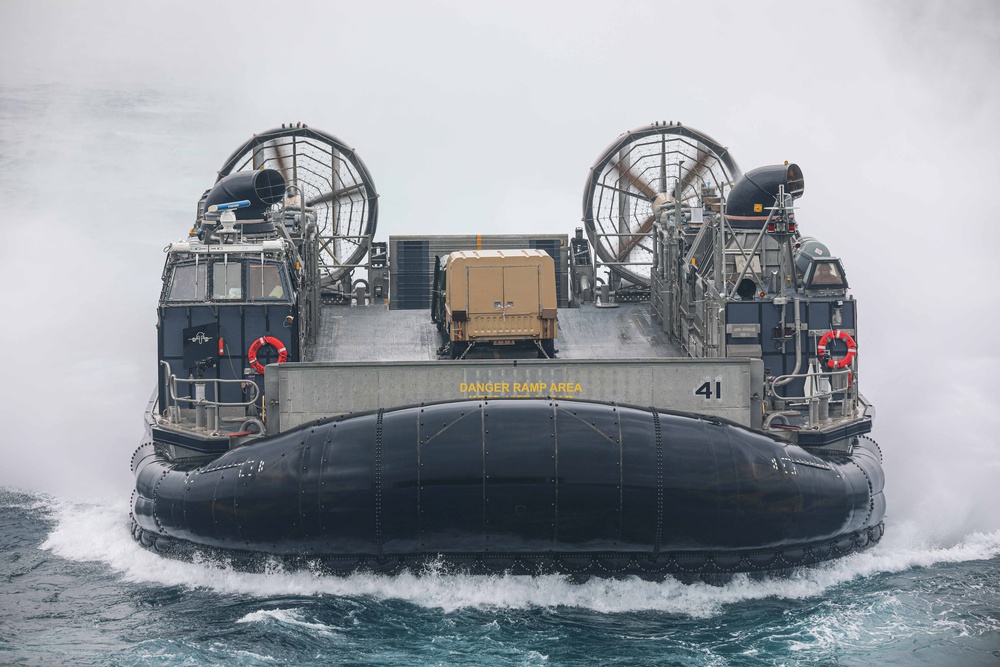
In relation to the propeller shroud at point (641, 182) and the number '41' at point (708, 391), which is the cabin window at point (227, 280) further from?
the propeller shroud at point (641, 182)

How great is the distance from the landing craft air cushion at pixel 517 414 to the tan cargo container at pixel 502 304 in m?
0.03

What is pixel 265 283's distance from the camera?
738 inches

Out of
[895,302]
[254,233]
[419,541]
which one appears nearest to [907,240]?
[895,302]

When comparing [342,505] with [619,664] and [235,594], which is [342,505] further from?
[619,664]

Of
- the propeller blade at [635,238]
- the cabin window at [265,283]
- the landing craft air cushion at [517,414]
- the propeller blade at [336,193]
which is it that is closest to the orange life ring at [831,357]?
the landing craft air cushion at [517,414]

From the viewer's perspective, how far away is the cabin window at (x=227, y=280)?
1862cm

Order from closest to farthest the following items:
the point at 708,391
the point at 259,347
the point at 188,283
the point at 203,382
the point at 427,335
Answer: the point at 708,391
the point at 203,382
the point at 259,347
the point at 188,283
the point at 427,335

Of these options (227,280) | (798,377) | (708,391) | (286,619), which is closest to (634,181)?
(798,377)

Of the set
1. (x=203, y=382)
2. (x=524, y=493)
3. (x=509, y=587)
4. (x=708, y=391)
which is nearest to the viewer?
(x=524, y=493)

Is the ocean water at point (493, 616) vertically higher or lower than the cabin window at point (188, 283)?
lower

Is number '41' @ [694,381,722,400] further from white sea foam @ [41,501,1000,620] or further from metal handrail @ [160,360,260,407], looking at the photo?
metal handrail @ [160,360,260,407]

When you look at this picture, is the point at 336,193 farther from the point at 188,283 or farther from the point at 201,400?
the point at 201,400

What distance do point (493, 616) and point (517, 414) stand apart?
7.58 feet

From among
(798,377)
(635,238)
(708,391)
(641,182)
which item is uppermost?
(641,182)
